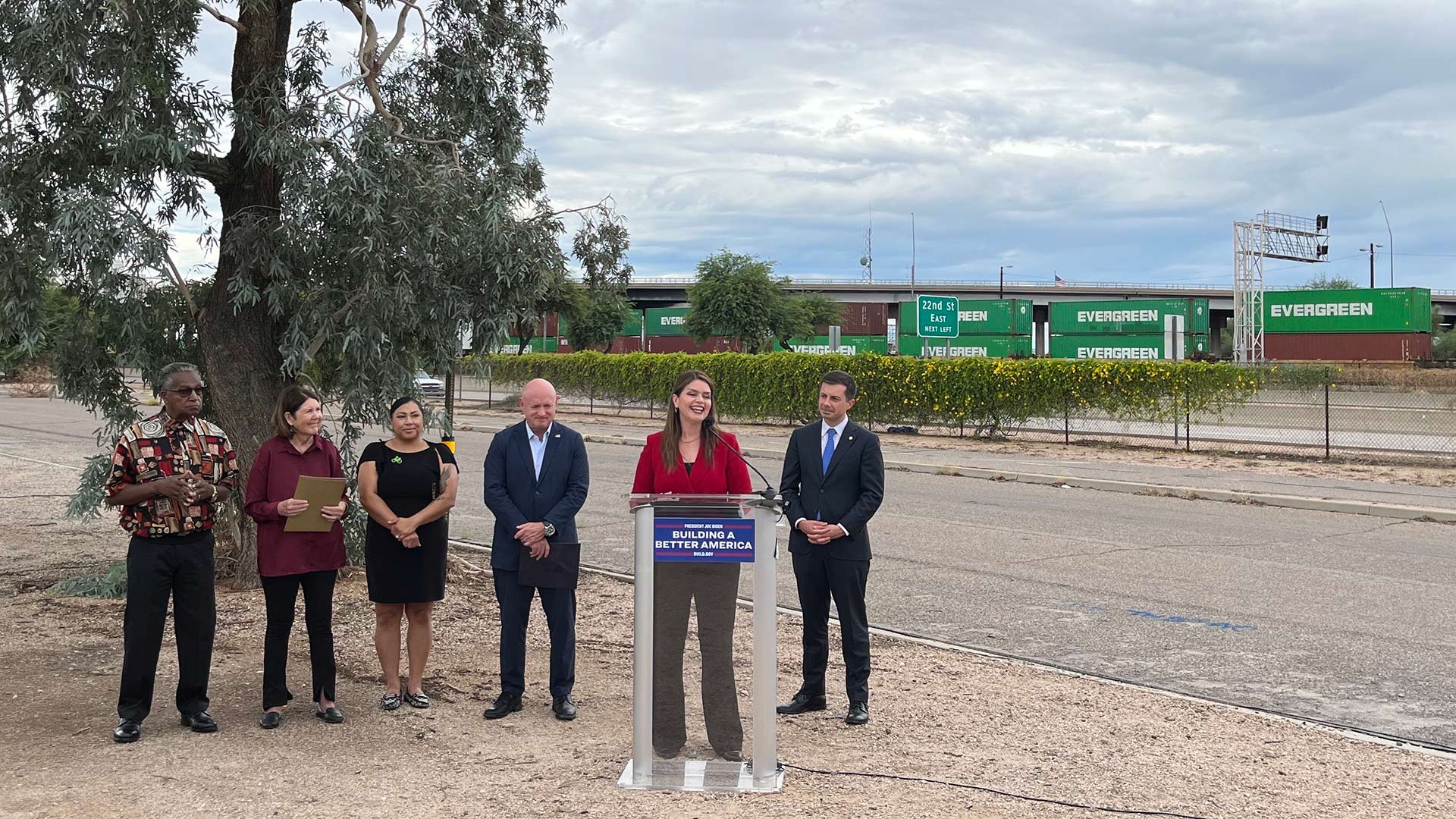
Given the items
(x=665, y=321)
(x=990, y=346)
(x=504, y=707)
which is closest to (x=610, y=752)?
(x=504, y=707)

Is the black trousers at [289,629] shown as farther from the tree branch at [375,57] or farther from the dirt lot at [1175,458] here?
the dirt lot at [1175,458]

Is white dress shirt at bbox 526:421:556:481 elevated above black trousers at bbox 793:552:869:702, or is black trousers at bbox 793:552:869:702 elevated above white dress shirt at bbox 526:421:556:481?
white dress shirt at bbox 526:421:556:481

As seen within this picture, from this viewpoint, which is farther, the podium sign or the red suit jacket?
the red suit jacket

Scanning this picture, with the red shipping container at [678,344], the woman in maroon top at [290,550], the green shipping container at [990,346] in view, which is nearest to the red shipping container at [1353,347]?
the green shipping container at [990,346]

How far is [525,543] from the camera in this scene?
6156 millimetres

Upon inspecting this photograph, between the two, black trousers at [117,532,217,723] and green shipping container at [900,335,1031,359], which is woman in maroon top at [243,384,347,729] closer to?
black trousers at [117,532,217,723]

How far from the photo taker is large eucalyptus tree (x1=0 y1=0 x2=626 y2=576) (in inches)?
310

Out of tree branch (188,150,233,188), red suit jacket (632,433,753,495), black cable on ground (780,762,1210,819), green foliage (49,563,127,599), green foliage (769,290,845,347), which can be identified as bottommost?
black cable on ground (780,762,1210,819)

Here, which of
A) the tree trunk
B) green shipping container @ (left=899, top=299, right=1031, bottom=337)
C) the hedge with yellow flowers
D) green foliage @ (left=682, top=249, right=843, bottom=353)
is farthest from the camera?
green shipping container @ (left=899, top=299, right=1031, bottom=337)

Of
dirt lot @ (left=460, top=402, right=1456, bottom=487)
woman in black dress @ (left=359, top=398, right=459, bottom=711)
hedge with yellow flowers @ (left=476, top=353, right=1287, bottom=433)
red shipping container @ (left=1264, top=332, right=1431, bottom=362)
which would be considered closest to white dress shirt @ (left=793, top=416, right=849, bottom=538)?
woman in black dress @ (left=359, top=398, right=459, bottom=711)

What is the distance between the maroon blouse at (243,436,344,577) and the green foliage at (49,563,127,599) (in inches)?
139

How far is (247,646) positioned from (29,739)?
6.20 feet

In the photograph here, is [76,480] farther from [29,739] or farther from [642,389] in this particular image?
[642,389]

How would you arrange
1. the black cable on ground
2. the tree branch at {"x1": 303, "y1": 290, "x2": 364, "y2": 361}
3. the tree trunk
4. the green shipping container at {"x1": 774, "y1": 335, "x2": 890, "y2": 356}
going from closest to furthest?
the black cable on ground < the tree branch at {"x1": 303, "y1": 290, "x2": 364, "y2": 361} < the tree trunk < the green shipping container at {"x1": 774, "y1": 335, "x2": 890, "y2": 356}
